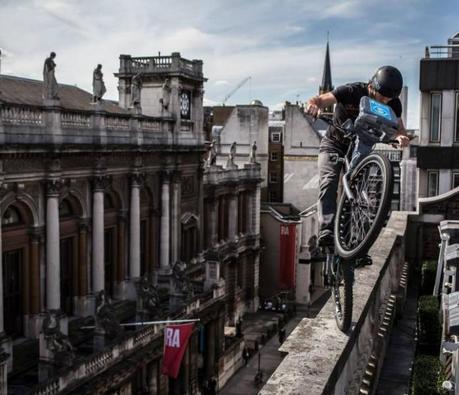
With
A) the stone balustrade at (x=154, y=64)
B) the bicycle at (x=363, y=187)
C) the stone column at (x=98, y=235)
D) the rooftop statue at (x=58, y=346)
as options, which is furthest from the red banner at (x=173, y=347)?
the bicycle at (x=363, y=187)

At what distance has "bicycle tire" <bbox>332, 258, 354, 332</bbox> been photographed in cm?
780

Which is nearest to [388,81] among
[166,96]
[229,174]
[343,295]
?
[343,295]

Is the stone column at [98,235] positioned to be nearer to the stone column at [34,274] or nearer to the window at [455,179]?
the stone column at [34,274]

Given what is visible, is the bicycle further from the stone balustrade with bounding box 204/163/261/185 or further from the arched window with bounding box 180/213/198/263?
the stone balustrade with bounding box 204/163/261/185

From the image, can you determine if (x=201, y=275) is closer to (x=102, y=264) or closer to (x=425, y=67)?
(x=102, y=264)

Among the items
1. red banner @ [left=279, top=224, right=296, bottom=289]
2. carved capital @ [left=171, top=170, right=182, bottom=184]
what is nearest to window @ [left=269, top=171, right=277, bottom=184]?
red banner @ [left=279, top=224, right=296, bottom=289]

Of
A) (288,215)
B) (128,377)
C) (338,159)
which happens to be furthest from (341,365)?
(288,215)

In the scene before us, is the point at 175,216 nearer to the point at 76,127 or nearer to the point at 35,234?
the point at 76,127

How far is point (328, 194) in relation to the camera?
796 cm

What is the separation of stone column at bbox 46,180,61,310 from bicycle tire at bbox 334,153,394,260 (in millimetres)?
21917

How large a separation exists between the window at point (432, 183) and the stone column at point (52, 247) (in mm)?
15064

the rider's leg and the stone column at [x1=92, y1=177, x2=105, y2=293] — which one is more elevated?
the rider's leg

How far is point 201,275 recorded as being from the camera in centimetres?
4419

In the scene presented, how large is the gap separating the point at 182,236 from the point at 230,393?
10.2 m
